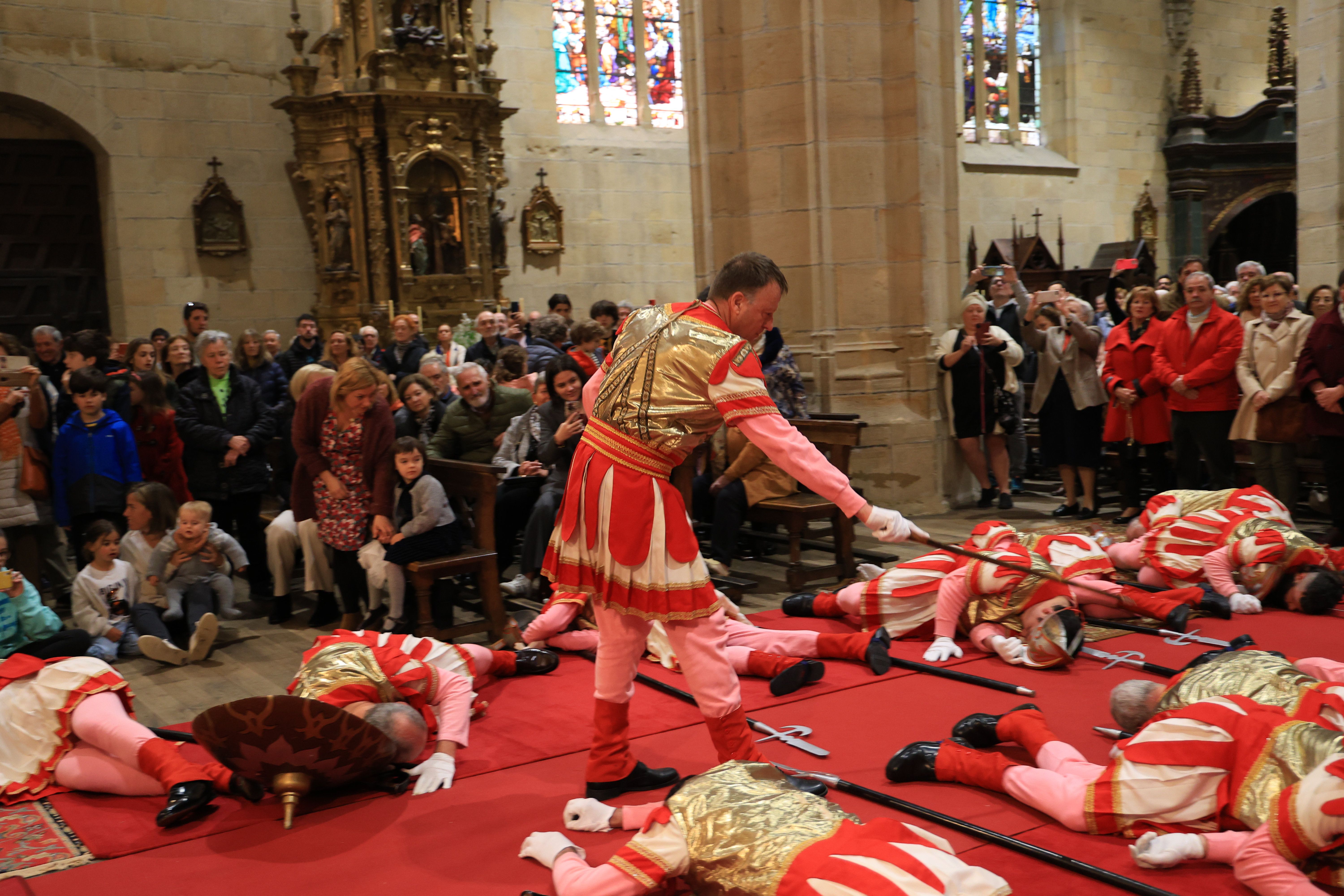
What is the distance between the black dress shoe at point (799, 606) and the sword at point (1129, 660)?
1.29m

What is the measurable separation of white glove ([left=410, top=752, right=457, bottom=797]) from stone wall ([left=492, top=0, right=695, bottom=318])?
9876 mm

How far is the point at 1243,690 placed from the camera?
3.07 meters

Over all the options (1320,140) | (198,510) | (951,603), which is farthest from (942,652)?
(1320,140)

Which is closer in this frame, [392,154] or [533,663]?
[533,663]

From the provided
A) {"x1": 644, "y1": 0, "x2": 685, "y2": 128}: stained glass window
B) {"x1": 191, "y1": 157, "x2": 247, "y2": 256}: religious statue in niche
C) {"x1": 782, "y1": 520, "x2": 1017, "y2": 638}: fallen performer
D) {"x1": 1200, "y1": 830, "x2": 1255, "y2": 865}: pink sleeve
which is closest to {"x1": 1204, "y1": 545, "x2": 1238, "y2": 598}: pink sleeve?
{"x1": 782, "y1": 520, "x2": 1017, "y2": 638}: fallen performer

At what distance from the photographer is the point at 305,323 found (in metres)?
8.87

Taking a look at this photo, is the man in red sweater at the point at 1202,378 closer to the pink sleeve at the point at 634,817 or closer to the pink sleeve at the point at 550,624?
the pink sleeve at the point at 550,624

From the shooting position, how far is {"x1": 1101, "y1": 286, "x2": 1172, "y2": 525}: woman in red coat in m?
7.47

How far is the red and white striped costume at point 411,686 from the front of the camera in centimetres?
376

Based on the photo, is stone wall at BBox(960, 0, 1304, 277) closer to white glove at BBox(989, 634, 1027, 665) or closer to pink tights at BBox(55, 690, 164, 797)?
white glove at BBox(989, 634, 1027, 665)

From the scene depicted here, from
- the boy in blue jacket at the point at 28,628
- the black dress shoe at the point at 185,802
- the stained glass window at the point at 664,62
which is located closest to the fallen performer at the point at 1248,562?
the black dress shoe at the point at 185,802

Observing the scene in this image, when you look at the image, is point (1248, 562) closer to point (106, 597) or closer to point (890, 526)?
point (890, 526)

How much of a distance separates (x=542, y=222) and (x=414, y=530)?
8867mm

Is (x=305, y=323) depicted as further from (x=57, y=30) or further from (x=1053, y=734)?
(x=1053, y=734)
